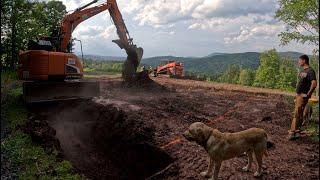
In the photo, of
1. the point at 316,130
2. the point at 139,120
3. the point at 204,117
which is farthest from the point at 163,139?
the point at 316,130

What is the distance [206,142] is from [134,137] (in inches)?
198

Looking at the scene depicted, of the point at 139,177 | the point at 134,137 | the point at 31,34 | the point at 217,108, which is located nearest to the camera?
the point at 139,177

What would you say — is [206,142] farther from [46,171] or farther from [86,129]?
[86,129]

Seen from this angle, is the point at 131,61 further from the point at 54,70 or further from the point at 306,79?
the point at 306,79

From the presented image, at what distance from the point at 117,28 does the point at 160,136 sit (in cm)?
1039

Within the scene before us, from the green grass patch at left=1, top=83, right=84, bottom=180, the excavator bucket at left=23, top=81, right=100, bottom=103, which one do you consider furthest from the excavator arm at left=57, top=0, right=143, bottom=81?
the green grass patch at left=1, top=83, right=84, bottom=180

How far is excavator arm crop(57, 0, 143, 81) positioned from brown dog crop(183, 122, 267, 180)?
11012 mm

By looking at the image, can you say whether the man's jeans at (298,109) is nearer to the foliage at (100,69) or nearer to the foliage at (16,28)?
the foliage at (100,69)

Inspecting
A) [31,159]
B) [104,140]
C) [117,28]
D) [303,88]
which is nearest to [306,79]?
[303,88]

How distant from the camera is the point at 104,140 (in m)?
13.5

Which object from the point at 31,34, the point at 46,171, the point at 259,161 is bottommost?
the point at 46,171

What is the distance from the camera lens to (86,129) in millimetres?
14609

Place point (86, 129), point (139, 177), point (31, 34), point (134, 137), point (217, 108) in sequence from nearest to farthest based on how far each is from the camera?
point (139, 177) → point (134, 137) → point (86, 129) → point (217, 108) → point (31, 34)

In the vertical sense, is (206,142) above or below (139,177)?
above
